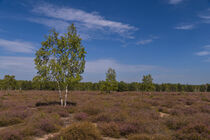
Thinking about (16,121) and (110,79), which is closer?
(16,121)

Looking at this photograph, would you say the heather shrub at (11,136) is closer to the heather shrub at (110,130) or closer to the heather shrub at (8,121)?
the heather shrub at (8,121)

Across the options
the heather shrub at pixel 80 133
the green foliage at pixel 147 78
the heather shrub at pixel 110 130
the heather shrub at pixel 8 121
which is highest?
the green foliage at pixel 147 78

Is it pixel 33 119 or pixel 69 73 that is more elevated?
pixel 69 73

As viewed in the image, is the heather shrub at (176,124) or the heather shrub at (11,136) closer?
the heather shrub at (11,136)

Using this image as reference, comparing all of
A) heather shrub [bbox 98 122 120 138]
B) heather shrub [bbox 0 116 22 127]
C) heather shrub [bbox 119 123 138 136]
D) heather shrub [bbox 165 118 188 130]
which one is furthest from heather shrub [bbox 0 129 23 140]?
heather shrub [bbox 165 118 188 130]

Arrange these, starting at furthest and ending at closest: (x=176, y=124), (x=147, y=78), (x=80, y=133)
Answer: (x=147, y=78) → (x=176, y=124) → (x=80, y=133)

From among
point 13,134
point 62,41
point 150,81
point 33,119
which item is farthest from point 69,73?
point 150,81

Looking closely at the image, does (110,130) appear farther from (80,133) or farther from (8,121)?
(8,121)

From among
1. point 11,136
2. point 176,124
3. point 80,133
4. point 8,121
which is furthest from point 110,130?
point 8,121

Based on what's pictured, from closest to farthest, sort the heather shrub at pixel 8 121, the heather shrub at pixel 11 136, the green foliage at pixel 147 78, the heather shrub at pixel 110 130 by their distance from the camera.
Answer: the heather shrub at pixel 11 136 → the heather shrub at pixel 110 130 → the heather shrub at pixel 8 121 → the green foliage at pixel 147 78

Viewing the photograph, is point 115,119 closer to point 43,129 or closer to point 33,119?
point 43,129

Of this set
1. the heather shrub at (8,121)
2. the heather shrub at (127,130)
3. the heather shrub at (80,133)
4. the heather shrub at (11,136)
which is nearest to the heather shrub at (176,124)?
the heather shrub at (127,130)

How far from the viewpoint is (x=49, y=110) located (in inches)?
514

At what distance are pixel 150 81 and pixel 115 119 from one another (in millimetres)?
25070
